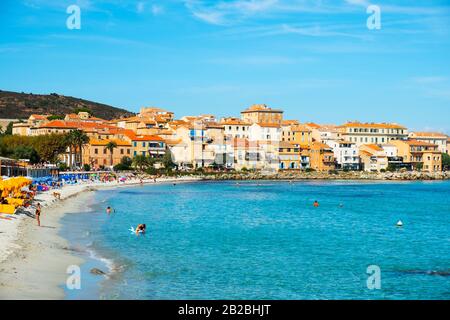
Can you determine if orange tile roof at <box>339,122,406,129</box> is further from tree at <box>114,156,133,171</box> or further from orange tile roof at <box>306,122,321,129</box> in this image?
tree at <box>114,156,133,171</box>

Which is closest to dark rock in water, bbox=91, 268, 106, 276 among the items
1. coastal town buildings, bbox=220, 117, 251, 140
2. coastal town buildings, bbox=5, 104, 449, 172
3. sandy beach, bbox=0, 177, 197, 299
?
sandy beach, bbox=0, 177, 197, 299

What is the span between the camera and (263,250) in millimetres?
27922

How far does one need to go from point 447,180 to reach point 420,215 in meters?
72.4

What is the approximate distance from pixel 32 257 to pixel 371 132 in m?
109

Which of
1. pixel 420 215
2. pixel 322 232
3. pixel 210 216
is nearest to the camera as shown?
pixel 322 232

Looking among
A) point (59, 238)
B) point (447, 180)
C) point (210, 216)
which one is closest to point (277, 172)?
point (447, 180)

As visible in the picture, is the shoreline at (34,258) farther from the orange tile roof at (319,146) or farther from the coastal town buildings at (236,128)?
the coastal town buildings at (236,128)

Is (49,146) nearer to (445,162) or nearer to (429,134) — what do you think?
(445,162)

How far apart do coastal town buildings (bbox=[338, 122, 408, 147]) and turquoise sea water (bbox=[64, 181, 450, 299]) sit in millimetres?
72229

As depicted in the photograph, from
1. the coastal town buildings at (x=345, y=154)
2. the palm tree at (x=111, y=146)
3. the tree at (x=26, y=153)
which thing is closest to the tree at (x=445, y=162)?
the coastal town buildings at (x=345, y=154)

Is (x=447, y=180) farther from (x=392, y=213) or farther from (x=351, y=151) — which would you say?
(x=392, y=213)
